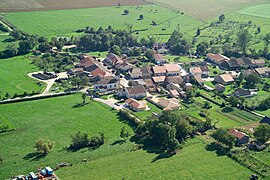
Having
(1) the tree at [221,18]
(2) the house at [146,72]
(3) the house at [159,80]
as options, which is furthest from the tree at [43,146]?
(1) the tree at [221,18]

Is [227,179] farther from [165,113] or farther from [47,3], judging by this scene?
[47,3]

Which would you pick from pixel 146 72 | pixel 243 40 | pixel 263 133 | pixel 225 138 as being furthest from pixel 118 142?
pixel 243 40

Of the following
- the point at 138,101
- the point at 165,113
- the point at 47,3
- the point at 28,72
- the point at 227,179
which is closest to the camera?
the point at 227,179

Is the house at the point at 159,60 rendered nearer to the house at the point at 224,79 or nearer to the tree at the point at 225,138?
the house at the point at 224,79

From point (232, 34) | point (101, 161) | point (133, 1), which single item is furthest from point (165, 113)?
point (133, 1)

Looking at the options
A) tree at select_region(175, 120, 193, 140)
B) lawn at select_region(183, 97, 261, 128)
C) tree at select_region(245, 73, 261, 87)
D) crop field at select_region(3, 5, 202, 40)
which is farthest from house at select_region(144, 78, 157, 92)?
crop field at select_region(3, 5, 202, 40)

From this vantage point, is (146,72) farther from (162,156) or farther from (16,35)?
(16,35)
